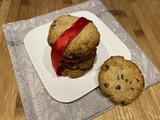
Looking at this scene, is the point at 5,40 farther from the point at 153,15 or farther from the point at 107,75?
the point at 153,15

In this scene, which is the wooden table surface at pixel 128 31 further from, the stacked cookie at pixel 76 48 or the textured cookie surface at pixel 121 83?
the stacked cookie at pixel 76 48

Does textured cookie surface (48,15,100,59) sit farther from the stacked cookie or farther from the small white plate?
the small white plate

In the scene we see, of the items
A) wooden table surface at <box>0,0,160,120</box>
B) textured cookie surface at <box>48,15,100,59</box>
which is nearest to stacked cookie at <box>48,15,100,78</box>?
textured cookie surface at <box>48,15,100,59</box>

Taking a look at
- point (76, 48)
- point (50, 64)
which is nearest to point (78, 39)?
point (76, 48)

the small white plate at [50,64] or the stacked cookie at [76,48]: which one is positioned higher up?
the stacked cookie at [76,48]

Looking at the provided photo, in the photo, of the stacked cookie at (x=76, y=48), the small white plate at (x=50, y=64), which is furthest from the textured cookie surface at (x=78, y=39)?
the small white plate at (x=50, y=64)
